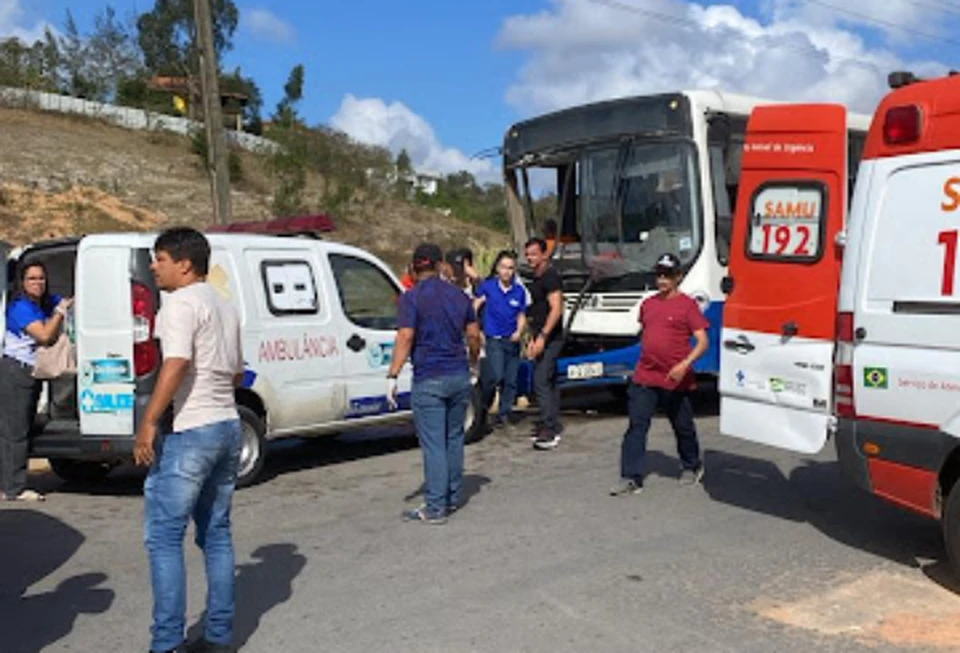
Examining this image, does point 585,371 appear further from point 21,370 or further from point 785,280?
point 21,370

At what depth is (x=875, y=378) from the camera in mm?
5426

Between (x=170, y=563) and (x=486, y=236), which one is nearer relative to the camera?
(x=170, y=563)

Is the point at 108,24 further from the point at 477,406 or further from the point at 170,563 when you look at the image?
the point at 170,563

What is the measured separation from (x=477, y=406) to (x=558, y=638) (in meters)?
5.18

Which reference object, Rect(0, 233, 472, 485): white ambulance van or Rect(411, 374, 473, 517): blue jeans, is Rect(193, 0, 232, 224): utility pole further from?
Rect(411, 374, 473, 517): blue jeans

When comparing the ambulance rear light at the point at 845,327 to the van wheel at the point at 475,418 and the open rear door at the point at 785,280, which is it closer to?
the open rear door at the point at 785,280

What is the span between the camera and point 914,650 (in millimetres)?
4480

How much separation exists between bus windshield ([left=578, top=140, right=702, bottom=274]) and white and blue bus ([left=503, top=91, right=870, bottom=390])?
11 mm

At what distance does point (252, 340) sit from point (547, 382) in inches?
109

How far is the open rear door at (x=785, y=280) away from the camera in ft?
20.1

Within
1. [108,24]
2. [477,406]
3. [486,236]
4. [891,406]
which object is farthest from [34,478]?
[108,24]

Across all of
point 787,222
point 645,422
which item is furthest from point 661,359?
point 787,222

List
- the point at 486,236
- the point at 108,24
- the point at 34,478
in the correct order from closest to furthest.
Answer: the point at 34,478 → the point at 486,236 → the point at 108,24

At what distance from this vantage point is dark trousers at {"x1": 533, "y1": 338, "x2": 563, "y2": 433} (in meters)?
9.31
